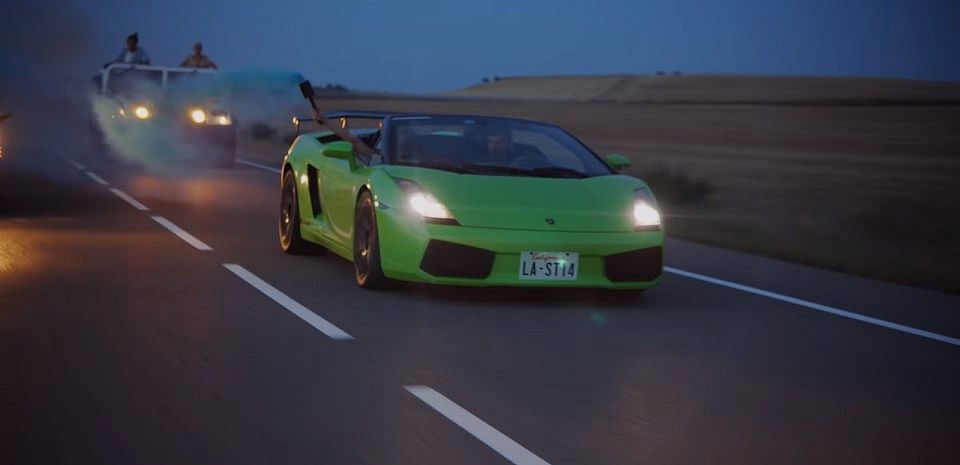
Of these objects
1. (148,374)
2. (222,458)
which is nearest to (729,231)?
(148,374)

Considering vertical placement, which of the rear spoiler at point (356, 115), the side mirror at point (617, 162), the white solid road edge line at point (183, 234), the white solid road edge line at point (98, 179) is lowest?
the white solid road edge line at point (98, 179)

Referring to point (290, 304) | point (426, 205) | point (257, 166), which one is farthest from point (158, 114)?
point (290, 304)

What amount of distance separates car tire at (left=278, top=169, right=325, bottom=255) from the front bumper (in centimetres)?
261

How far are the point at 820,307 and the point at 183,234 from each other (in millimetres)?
6161

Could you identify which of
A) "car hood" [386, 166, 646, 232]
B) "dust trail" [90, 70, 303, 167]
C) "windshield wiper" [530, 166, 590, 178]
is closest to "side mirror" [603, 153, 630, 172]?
"windshield wiper" [530, 166, 590, 178]

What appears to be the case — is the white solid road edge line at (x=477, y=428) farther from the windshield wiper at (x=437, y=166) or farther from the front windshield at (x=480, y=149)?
the front windshield at (x=480, y=149)

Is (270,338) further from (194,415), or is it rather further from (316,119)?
(316,119)

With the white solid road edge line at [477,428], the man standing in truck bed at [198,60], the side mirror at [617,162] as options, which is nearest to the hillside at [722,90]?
the man standing in truck bed at [198,60]

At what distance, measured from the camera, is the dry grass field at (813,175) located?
15.3m

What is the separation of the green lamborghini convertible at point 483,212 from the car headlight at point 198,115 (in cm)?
1816

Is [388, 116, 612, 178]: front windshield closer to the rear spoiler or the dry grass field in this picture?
the rear spoiler

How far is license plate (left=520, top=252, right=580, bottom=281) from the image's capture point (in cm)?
945

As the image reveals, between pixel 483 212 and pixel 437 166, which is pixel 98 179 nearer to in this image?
pixel 437 166

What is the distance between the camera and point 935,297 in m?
11.1
